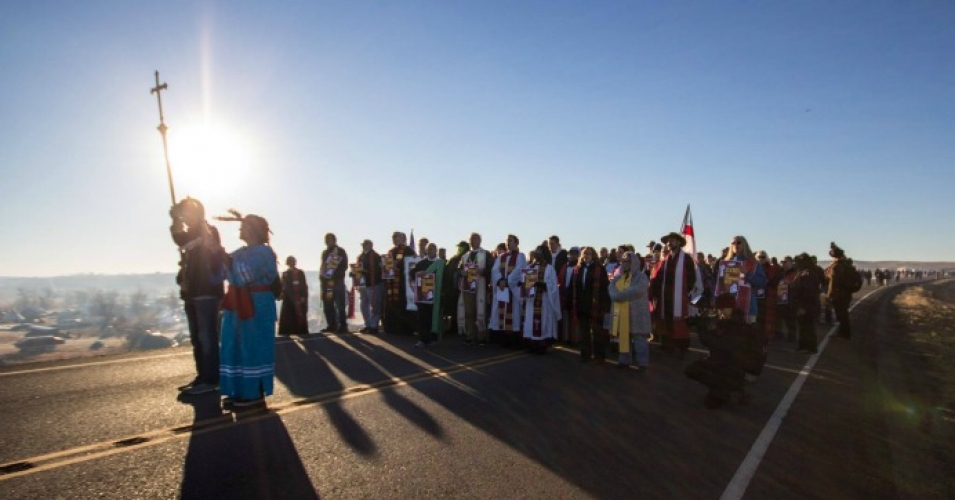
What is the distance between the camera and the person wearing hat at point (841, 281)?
14430 mm

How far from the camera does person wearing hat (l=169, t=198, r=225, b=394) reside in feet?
22.2

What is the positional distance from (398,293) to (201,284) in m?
7.34

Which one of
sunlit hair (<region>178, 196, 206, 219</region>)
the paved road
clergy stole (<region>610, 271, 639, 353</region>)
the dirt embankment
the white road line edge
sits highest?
sunlit hair (<region>178, 196, 206, 219</region>)

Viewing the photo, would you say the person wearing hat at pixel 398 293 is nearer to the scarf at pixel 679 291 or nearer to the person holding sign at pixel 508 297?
the person holding sign at pixel 508 297

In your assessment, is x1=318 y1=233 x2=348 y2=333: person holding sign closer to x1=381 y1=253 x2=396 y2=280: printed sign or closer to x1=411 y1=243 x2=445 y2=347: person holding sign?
x1=381 y1=253 x2=396 y2=280: printed sign

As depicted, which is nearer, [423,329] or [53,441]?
[53,441]

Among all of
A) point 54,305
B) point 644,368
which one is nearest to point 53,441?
point 644,368

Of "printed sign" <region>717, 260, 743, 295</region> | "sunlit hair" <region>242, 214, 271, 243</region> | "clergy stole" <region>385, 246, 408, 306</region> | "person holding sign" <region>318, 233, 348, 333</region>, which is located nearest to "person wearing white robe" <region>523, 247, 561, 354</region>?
"printed sign" <region>717, 260, 743, 295</region>

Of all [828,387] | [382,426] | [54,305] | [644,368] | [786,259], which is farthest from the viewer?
[54,305]

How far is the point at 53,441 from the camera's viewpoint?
4887 millimetres

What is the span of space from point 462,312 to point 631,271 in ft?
14.3

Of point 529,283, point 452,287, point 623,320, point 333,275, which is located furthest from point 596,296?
point 333,275

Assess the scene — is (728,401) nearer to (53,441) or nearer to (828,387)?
(828,387)

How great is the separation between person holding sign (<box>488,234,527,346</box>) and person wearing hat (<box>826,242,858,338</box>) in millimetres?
8750
